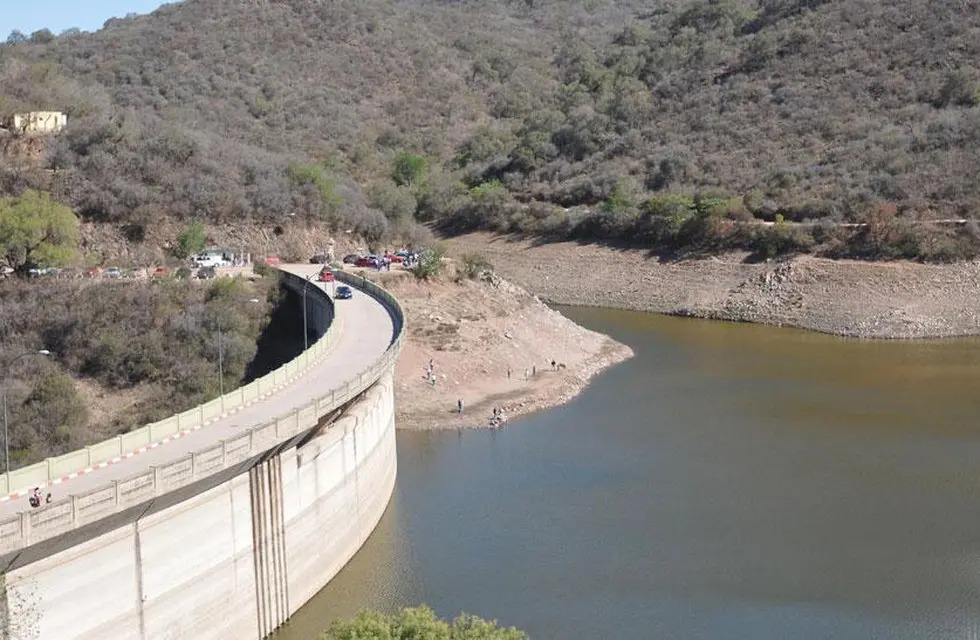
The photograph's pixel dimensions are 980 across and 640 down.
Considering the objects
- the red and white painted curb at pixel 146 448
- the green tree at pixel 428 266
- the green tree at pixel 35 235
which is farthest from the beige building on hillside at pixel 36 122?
the red and white painted curb at pixel 146 448

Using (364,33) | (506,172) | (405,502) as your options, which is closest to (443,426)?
(405,502)

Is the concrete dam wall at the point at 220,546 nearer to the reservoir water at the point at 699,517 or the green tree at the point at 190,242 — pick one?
the reservoir water at the point at 699,517

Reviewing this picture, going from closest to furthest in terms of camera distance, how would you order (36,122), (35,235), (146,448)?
(146,448) → (35,235) → (36,122)

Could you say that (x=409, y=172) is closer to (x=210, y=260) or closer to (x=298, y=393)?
(x=210, y=260)

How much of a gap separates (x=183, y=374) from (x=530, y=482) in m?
15.2

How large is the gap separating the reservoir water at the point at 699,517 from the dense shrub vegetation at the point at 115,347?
30.4 feet

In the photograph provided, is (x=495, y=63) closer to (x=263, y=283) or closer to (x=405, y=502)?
(x=263, y=283)

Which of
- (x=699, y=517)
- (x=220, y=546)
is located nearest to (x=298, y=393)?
(x=220, y=546)

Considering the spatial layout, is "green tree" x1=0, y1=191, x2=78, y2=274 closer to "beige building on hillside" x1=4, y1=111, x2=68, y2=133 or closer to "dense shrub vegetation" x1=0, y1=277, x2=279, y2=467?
"dense shrub vegetation" x1=0, y1=277, x2=279, y2=467

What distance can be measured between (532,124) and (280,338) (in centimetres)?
7711

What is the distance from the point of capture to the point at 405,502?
40406 mm

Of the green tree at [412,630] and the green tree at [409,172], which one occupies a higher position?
the green tree at [409,172]

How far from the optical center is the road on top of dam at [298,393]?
26188 mm

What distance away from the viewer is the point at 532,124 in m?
129
